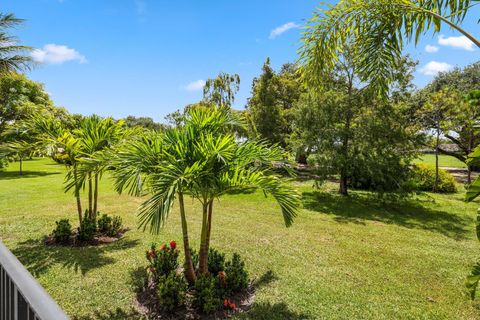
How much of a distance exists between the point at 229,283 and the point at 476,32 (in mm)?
5359

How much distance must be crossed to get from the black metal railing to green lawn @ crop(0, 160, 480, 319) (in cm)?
267

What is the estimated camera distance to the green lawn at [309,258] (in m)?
4.41

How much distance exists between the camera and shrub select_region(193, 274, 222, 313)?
13.1 feet

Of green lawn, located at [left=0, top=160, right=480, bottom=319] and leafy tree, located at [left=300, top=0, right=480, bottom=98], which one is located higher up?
leafy tree, located at [left=300, top=0, right=480, bottom=98]

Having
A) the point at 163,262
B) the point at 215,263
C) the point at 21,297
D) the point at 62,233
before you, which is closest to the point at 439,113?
the point at 215,263

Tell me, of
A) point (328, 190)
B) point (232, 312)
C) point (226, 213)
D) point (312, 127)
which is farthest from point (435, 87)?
point (232, 312)

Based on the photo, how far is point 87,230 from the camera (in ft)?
22.2

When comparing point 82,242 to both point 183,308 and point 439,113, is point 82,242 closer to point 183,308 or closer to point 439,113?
point 183,308

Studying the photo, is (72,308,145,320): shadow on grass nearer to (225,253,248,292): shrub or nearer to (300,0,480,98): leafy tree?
(225,253,248,292): shrub

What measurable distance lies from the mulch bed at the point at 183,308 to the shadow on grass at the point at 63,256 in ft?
5.20

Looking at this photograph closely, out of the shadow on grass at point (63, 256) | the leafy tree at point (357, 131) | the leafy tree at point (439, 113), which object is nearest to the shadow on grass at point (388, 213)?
the leafy tree at point (357, 131)

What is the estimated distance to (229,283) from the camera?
459 cm

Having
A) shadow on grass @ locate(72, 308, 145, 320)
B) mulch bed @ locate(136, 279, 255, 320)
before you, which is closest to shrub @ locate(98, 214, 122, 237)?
mulch bed @ locate(136, 279, 255, 320)

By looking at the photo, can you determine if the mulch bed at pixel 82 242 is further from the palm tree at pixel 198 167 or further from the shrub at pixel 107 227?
the palm tree at pixel 198 167
